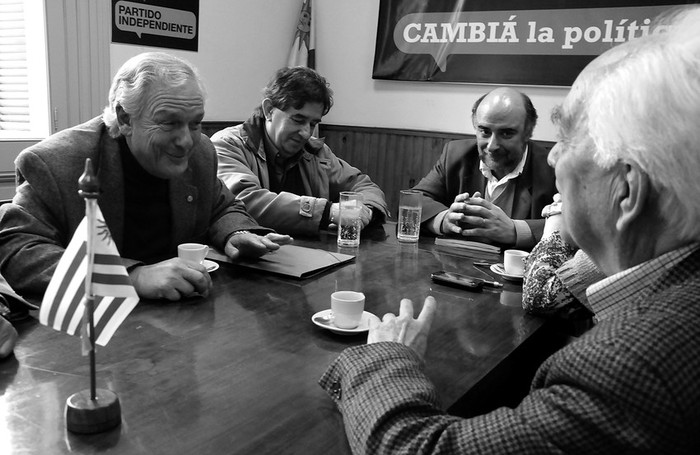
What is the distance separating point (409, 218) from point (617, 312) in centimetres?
142

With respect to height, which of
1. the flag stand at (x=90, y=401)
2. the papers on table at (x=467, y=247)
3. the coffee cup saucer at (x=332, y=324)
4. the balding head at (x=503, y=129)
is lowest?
the papers on table at (x=467, y=247)

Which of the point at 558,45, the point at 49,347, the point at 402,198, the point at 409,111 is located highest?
the point at 558,45

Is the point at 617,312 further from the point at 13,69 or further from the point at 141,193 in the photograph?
the point at 13,69

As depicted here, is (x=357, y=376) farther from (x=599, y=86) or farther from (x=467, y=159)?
(x=467, y=159)

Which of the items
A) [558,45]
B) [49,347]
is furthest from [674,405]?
[558,45]

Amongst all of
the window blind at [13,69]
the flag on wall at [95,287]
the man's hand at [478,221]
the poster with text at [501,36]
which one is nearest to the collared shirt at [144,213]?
the flag on wall at [95,287]

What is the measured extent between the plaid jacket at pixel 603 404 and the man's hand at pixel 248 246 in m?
0.93

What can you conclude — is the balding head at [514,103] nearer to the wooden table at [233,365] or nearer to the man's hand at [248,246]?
the wooden table at [233,365]

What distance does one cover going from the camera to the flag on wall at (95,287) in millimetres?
791

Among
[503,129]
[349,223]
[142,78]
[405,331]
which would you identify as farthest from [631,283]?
[503,129]

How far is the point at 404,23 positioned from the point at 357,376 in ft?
13.2

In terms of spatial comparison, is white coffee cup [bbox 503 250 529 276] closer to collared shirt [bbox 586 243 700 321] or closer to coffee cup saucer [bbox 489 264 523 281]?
coffee cup saucer [bbox 489 264 523 281]

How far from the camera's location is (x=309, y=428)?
2.76 feet

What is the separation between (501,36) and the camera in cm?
413
